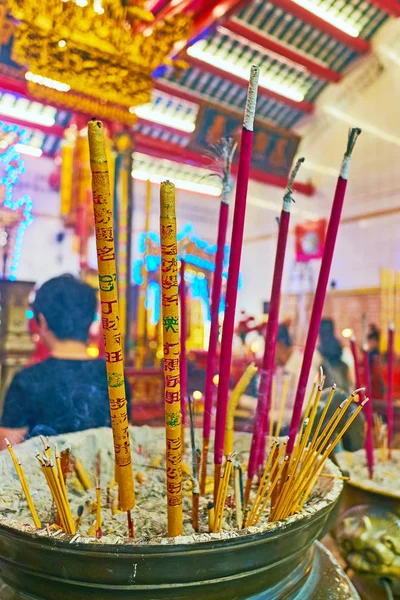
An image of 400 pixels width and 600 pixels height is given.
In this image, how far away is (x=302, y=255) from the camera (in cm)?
620

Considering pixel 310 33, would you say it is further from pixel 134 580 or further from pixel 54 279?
pixel 134 580

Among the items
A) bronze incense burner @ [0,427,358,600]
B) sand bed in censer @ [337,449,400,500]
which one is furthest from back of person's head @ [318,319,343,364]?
bronze incense burner @ [0,427,358,600]

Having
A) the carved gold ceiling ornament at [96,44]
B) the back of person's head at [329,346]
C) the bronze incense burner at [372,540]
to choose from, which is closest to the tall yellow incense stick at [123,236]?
the carved gold ceiling ornament at [96,44]

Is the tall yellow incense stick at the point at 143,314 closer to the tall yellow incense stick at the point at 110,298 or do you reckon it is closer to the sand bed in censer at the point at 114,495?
the sand bed in censer at the point at 114,495

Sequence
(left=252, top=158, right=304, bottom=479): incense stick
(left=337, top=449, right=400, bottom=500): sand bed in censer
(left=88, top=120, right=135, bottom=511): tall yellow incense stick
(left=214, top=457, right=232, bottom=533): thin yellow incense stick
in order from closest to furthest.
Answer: (left=88, top=120, right=135, bottom=511): tall yellow incense stick < (left=214, top=457, right=232, bottom=533): thin yellow incense stick < (left=252, top=158, right=304, bottom=479): incense stick < (left=337, top=449, right=400, bottom=500): sand bed in censer

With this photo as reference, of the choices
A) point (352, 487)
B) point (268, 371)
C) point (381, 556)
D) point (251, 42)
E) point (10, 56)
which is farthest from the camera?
point (251, 42)

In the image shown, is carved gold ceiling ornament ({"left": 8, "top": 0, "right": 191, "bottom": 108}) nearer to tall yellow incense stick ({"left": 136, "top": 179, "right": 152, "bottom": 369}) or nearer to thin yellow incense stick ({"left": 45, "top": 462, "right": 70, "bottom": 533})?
tall yellow incense stick ({"left": 136, "top": 179, "right": 152, "bottom": 369})

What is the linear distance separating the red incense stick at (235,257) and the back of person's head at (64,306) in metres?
0.61

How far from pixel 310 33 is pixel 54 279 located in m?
6.23

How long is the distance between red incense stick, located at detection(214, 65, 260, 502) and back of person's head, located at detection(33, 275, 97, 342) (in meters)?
0.61

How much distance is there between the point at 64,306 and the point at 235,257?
653 mm

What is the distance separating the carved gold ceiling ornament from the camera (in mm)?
2225

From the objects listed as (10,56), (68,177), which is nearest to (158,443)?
(10,56)

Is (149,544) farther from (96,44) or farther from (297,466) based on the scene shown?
(96,44)
